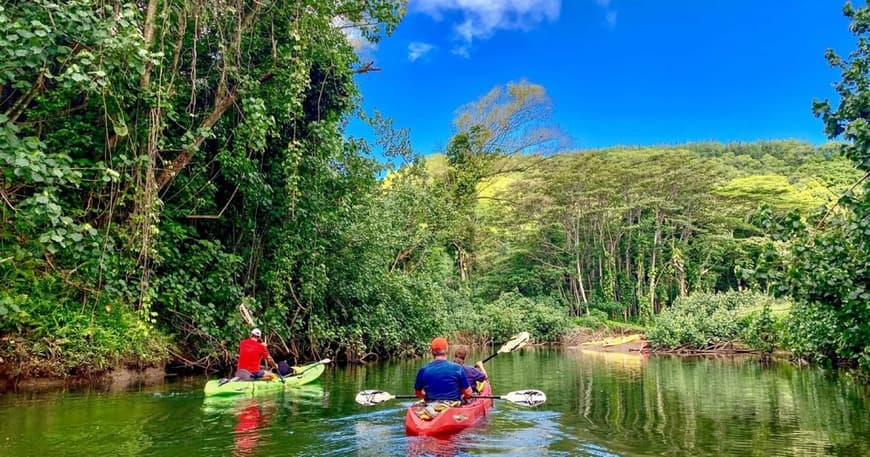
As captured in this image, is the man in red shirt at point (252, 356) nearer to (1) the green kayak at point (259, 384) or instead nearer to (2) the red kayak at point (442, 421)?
(1) the green kayak at point (259, 384)

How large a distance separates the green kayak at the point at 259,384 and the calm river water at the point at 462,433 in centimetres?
23

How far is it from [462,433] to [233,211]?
943cm

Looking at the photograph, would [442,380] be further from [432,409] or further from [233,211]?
[233,211]

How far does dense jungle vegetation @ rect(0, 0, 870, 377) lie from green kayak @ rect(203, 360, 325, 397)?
1.74 metres

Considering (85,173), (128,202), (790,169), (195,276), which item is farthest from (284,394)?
(790,169)

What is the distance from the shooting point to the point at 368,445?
6.49 m

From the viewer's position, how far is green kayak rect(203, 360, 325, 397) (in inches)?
389

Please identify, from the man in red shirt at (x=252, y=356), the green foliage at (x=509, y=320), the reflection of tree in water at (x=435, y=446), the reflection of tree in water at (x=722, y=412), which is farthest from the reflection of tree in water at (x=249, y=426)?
the green foliage at (x=509, y=320)

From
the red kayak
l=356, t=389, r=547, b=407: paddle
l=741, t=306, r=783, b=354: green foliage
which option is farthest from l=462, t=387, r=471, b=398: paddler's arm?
l=741, t=306, r=783, b=354: green foliage

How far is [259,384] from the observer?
10898 millimetres

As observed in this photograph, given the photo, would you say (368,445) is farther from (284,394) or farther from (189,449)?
(284,394)

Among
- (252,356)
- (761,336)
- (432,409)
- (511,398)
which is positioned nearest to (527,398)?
(511,398)

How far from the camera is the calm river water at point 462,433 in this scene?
629 cm

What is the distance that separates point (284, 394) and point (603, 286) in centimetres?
3302
